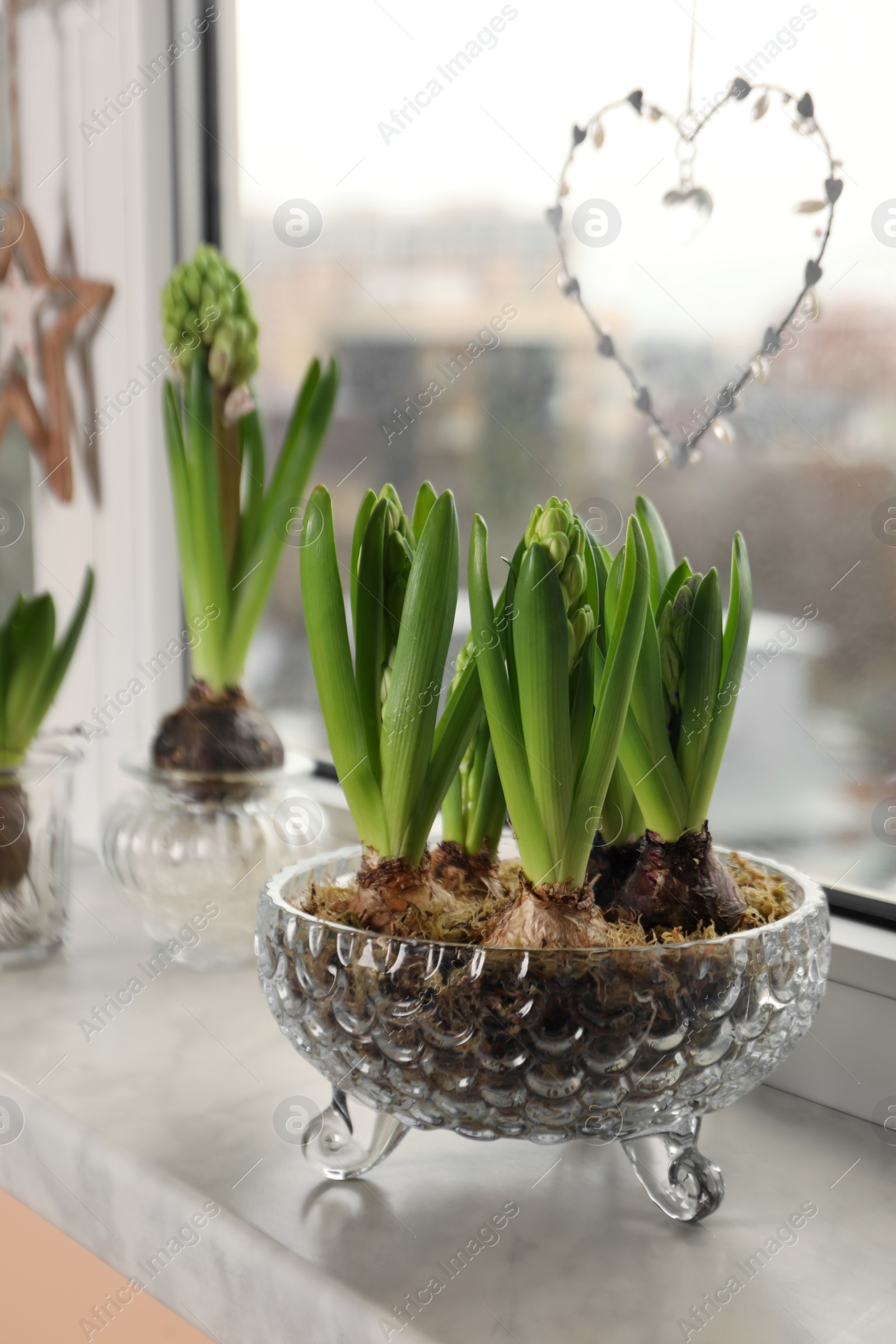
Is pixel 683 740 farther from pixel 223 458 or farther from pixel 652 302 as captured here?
pixel 223 458

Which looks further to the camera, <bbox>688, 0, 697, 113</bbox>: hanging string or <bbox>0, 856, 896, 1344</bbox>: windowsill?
<bbox>688, 0, 697, 113</bbox>: hanging string

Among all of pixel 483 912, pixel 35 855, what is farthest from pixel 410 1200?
pixel 35 855

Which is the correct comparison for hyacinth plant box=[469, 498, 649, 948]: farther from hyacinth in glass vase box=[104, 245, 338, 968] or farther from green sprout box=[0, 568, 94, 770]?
green sprout box=[0, 568, 94, 770]

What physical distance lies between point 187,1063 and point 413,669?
0.37 meters

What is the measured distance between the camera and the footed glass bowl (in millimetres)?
481

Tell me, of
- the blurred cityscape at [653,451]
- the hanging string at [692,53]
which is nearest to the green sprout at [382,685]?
the blurred cityscape at [653,451]

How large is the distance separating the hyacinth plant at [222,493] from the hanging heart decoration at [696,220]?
219 mm

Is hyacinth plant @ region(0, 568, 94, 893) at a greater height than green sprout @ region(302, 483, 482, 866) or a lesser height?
lesser

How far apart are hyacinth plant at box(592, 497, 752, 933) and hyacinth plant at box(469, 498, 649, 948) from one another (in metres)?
0.02

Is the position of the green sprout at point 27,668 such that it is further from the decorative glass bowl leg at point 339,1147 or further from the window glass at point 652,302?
the decorative glass bowl leg at point 339,1147

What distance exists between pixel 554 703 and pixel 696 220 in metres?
0.46

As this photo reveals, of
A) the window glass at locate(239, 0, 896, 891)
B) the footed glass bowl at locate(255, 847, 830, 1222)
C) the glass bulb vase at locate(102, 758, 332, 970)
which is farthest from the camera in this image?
the glass bulb vase at locate(102, 758, 332, 970)

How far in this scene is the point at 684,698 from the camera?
538mm

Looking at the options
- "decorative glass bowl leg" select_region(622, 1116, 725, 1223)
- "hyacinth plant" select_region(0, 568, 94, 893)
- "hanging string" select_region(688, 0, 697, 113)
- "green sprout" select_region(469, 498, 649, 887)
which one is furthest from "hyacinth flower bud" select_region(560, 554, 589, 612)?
"hyacinth plant" select_region(0, 568, 94, 893)
